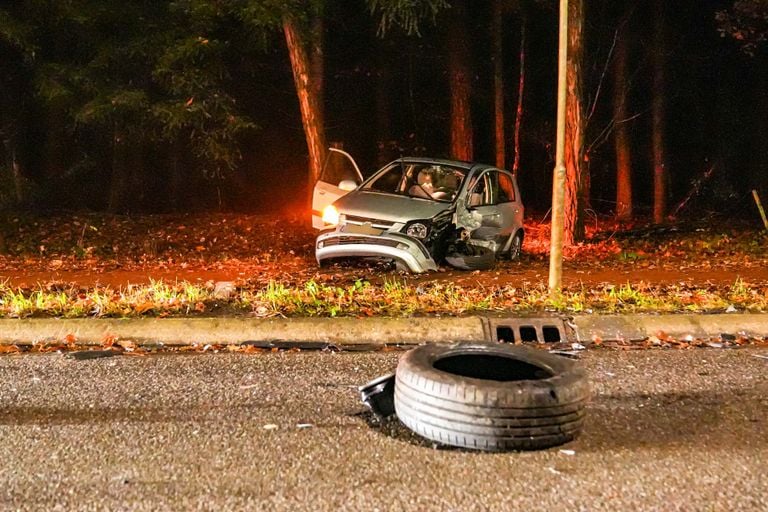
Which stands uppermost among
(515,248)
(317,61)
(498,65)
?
(498,65)

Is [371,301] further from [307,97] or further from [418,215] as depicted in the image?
[307,97]

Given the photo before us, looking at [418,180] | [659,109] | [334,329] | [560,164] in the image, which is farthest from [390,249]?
[659,109]

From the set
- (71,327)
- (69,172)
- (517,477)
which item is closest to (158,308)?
(71,327)

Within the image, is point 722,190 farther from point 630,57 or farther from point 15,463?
point 15,463

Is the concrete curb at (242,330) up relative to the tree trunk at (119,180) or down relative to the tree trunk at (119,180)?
down

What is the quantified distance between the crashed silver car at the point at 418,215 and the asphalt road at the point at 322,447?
13.8 feet

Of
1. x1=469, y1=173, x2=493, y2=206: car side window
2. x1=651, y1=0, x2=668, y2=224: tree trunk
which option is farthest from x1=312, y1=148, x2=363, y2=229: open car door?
x1=651, y1=0, x2=668, y2=224: tree trunk

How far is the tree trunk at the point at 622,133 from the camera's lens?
22.8m

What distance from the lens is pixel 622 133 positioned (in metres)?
23.7

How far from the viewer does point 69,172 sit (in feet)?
73.9

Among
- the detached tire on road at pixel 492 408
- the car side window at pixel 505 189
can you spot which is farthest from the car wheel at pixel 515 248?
the detached tire on road at pixel 492 408

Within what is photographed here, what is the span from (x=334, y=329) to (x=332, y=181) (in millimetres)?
5716

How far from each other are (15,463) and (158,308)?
11.4ft

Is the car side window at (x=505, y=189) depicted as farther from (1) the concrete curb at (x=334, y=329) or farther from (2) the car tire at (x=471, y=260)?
(1) the concrete curb at (x=334, y=329)
